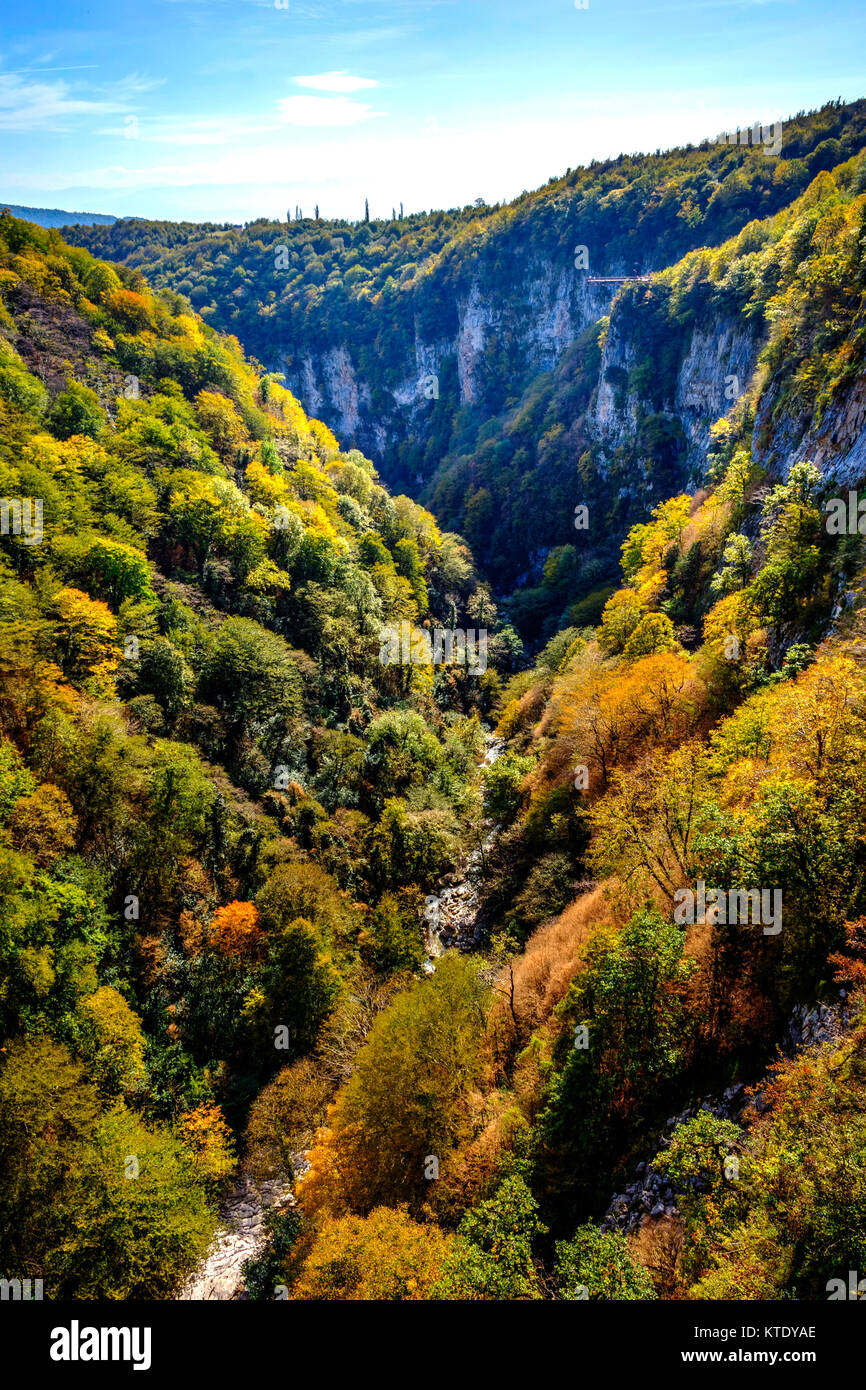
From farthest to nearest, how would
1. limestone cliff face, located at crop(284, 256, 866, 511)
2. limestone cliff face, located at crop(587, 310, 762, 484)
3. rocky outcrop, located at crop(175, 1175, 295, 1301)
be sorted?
limestone cliff face, located at crop(587, 310, 762, 484) < limestone cliff face, located at crop(284, 256, 866, 511) < rocky outcrop, located at crop(175, 1175, 295, 1301)

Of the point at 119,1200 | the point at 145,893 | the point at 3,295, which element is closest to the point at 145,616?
the point at 145,893

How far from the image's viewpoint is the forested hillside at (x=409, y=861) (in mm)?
14422

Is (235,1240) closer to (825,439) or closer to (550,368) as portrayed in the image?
(825,439)

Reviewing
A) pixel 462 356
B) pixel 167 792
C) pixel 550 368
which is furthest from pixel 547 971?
pixel 462 356

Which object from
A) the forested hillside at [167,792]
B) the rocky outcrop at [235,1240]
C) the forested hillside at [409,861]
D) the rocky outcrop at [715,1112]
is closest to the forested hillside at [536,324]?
the forested hillside at [409,861]

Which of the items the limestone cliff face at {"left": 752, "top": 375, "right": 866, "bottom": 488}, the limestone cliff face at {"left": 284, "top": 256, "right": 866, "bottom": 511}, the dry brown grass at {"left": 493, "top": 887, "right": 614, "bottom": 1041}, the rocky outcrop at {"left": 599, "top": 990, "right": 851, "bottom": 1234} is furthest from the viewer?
the limestone cliff face at {"left": 284, "top": 256, "right": 866, "bottom": 511}

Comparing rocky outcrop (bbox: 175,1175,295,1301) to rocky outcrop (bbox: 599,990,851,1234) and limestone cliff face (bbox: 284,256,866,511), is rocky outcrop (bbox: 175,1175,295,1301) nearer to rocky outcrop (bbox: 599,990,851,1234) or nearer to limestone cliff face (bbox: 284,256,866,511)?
rocky outcrop (bbox: 599,990,851,1234)

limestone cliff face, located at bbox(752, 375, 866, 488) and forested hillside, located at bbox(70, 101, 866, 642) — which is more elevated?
forested hillside, located at bbox(70, 101, 866, 642)

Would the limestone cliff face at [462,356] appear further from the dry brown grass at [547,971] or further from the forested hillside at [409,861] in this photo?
the dry brown grass at [547,971]

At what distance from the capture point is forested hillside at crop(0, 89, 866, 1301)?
14422 mm

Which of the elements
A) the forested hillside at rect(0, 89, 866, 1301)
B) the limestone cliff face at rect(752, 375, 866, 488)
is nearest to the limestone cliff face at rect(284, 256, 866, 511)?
the limestone cliff face at rect(752, 375, 866, 488)

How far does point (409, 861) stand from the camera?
126ft
